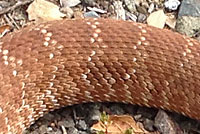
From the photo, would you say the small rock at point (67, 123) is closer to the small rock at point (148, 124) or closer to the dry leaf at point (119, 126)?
the dry leaf at point (119, 126)

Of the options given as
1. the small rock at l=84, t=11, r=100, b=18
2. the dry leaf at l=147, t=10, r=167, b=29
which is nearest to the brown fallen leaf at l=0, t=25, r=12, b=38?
the small rock at l=84, t=11, r=100, b=18

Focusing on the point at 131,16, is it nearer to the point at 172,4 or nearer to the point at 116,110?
the point at 172,4

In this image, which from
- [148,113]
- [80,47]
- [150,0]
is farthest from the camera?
[150,0]

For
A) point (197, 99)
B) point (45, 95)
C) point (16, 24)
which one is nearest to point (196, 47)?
point (197, 99)

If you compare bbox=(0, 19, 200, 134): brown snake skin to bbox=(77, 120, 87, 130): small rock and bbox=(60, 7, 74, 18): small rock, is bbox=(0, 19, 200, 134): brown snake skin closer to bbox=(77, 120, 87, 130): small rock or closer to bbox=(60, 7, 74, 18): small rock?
bbox=(77, 120, 87, 130): small rock

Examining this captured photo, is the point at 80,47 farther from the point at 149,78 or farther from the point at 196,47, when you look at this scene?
the point at 196,47

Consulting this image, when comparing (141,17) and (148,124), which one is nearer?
(148,124)

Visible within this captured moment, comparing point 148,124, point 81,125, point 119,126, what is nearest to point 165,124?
point 148,124
